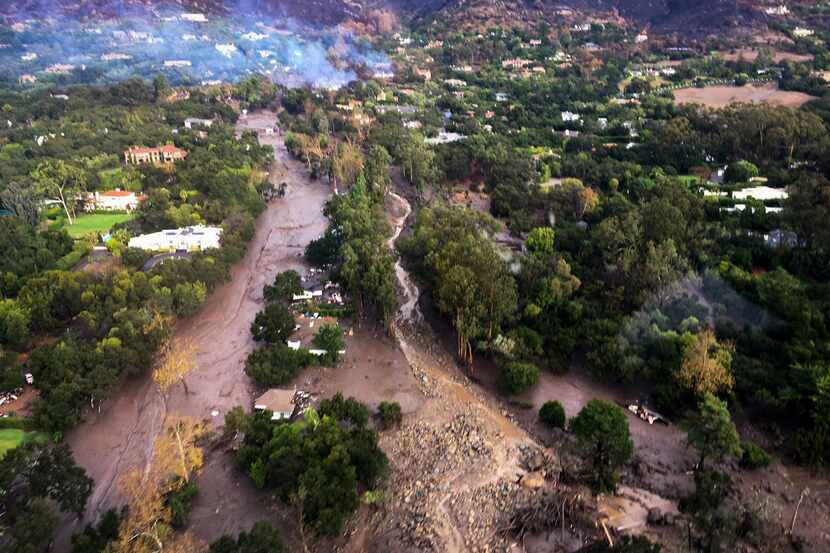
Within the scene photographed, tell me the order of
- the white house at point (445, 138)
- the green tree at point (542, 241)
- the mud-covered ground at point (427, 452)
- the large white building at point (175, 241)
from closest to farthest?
the mud-covered ground at point (427, 452)
the green tree at point (542, 241)
the large white building at point (175, 241)
the white house at point (445, 138)

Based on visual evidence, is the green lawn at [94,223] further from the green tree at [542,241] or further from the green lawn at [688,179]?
the green lawn at [688,179]

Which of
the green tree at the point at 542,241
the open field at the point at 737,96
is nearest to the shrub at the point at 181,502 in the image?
the green tree at the point at 542,241

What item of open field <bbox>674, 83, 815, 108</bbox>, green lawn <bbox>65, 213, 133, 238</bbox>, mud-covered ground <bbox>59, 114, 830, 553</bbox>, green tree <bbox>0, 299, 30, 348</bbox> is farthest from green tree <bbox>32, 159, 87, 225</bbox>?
open field <bbox>674, 83, 815, 108</bbox>

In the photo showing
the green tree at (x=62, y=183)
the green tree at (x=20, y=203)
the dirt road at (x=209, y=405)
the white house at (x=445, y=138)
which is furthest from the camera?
the white house at (x=445, y=138)

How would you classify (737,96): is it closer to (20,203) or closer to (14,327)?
(20,203)

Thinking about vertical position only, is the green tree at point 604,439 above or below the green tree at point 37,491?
below

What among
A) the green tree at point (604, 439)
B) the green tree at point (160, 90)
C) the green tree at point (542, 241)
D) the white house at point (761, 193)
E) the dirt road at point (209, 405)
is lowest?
the green tree at point (160, 90)

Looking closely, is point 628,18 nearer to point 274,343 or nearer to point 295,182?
point 295,182
